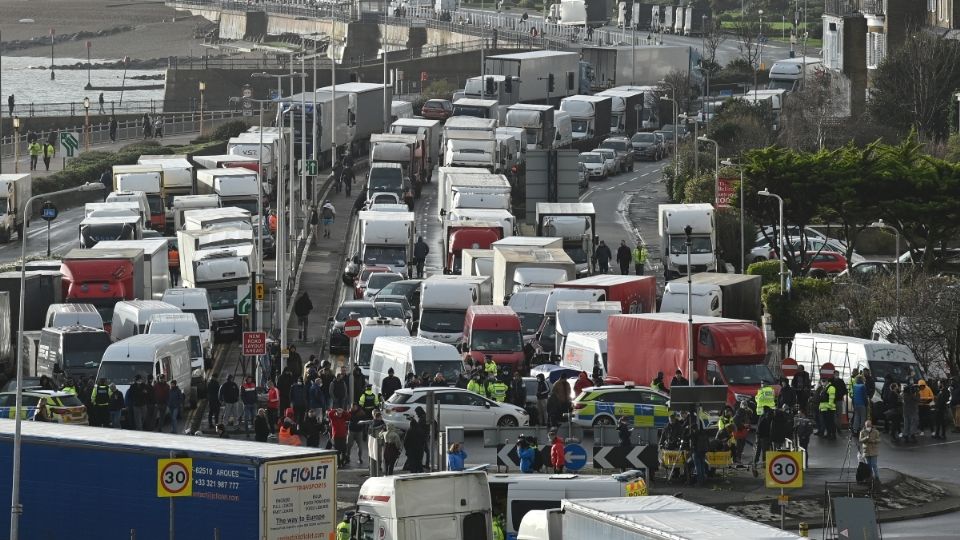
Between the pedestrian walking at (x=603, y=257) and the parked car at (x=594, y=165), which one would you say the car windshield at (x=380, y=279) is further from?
the parked car at (x=594, y=165)

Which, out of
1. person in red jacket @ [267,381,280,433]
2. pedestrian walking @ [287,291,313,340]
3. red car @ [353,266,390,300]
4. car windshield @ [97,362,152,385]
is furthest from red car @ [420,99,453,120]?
person in red jacket @ [267,381,280,433]

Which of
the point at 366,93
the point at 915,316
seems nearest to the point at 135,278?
the point at 915,316

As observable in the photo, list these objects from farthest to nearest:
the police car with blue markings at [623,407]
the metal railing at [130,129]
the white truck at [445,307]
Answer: the metal railing at [130,129], the white truck at [445,307], the police car with blue markings at [623,407]

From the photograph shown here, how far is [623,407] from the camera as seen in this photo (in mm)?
38000

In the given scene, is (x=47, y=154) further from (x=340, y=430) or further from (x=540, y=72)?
(x=340, y=430)

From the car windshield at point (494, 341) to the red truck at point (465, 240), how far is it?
12.8 metres

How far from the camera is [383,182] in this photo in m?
72.8

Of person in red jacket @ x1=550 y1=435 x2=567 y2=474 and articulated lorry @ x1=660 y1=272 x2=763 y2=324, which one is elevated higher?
person in red jacket @ x1=550 y1=435 x2=567 y2=474

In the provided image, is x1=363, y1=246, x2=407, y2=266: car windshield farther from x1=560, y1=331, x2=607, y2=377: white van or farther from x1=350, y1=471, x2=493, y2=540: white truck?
x1=350, y1=471, x2=493, y2=540: white truck

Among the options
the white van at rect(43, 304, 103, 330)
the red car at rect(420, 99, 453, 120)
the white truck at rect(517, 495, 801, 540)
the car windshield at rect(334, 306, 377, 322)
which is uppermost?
the white truck at rect(517, 495, 801, 540)

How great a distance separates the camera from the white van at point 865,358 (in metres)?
41.6

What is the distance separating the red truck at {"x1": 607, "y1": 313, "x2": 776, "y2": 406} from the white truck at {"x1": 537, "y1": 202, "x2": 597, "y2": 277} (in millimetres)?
18949

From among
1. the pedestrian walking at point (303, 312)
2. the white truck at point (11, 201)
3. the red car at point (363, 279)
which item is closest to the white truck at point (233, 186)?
the white truck at point (11, 201)

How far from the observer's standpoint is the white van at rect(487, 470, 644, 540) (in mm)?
27219
